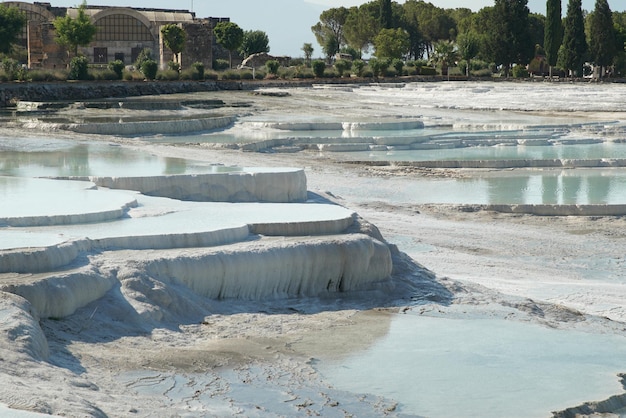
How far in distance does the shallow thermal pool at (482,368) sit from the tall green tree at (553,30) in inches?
1557

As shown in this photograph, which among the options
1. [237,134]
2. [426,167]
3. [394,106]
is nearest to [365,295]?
[426,167]

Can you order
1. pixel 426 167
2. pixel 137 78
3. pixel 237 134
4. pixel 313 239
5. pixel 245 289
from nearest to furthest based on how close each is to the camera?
1. pixel 245 289
2. pixel 313 239
3. pixel 426 167
4. pixel 237 134
5. pixel 137 78

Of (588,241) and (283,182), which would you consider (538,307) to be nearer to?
(588,241)

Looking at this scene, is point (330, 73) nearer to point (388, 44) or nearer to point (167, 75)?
point (167, 75)

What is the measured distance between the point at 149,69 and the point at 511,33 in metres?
17.1

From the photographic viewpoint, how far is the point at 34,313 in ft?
20.3

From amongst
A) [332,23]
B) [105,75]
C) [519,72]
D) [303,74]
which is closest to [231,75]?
[303,74]

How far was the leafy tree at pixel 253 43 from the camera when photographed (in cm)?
5370

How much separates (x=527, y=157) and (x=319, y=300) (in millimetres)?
10422

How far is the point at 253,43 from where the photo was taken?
53.8 metres

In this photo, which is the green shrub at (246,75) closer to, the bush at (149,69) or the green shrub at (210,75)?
the green shrub at (210,75)

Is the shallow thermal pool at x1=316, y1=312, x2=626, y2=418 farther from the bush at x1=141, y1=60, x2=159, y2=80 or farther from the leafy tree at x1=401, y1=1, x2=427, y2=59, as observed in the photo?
the leafy tree at x1=401, y1=1, x2=427, y2=59

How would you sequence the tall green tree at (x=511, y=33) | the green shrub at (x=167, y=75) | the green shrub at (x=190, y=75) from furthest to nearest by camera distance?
the tall green tree at (x=511, y=33)
the green shrub at (x=190, y=75)
the green shrub at (x=167, y=75)

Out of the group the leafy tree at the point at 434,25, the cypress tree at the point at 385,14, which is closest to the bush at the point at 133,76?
the cypress tree at the point at 385,14
